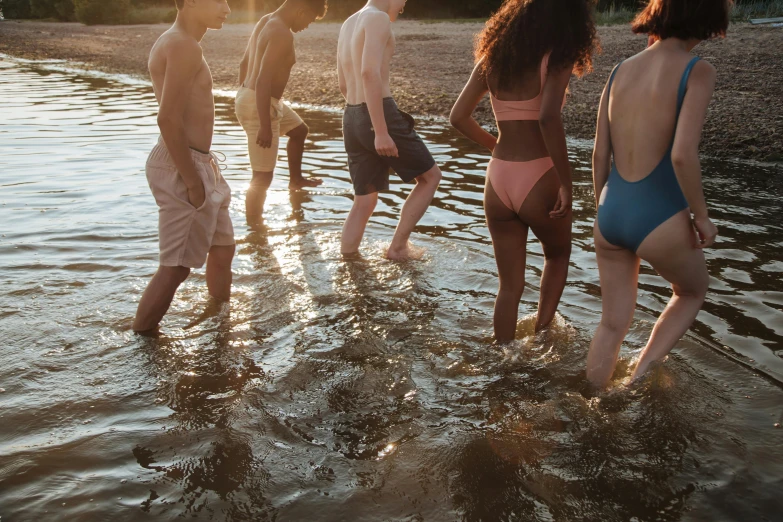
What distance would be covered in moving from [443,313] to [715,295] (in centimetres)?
200

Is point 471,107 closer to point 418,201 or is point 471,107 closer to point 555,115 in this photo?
point 555,115

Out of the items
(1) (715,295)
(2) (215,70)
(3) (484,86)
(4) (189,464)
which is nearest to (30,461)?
(4) (189,464)

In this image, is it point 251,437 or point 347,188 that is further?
point 347,188

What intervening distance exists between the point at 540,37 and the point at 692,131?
3.14 ft

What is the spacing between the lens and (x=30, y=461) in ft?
10.6

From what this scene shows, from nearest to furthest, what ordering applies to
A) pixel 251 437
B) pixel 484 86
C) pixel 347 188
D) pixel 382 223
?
pixel 251 437, pixel 484 86, pixel 382 223, pixel 347 188

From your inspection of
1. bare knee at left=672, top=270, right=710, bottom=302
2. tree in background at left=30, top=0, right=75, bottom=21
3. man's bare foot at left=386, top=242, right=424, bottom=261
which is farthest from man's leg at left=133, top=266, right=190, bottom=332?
tree in background at left=30, top=0, right=75, bottom=21

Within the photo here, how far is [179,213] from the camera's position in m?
4.24

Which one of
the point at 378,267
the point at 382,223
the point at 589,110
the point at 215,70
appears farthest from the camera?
the point at 215,70

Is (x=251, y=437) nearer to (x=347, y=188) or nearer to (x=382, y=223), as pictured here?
(x=382, y=223)

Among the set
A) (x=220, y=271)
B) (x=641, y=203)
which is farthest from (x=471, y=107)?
(x=220, y=271)

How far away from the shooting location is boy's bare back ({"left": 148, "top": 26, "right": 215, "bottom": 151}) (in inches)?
156

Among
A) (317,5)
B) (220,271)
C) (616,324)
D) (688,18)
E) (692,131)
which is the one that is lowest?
(220,271)

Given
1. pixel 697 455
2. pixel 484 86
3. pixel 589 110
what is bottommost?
pixel 697 455
